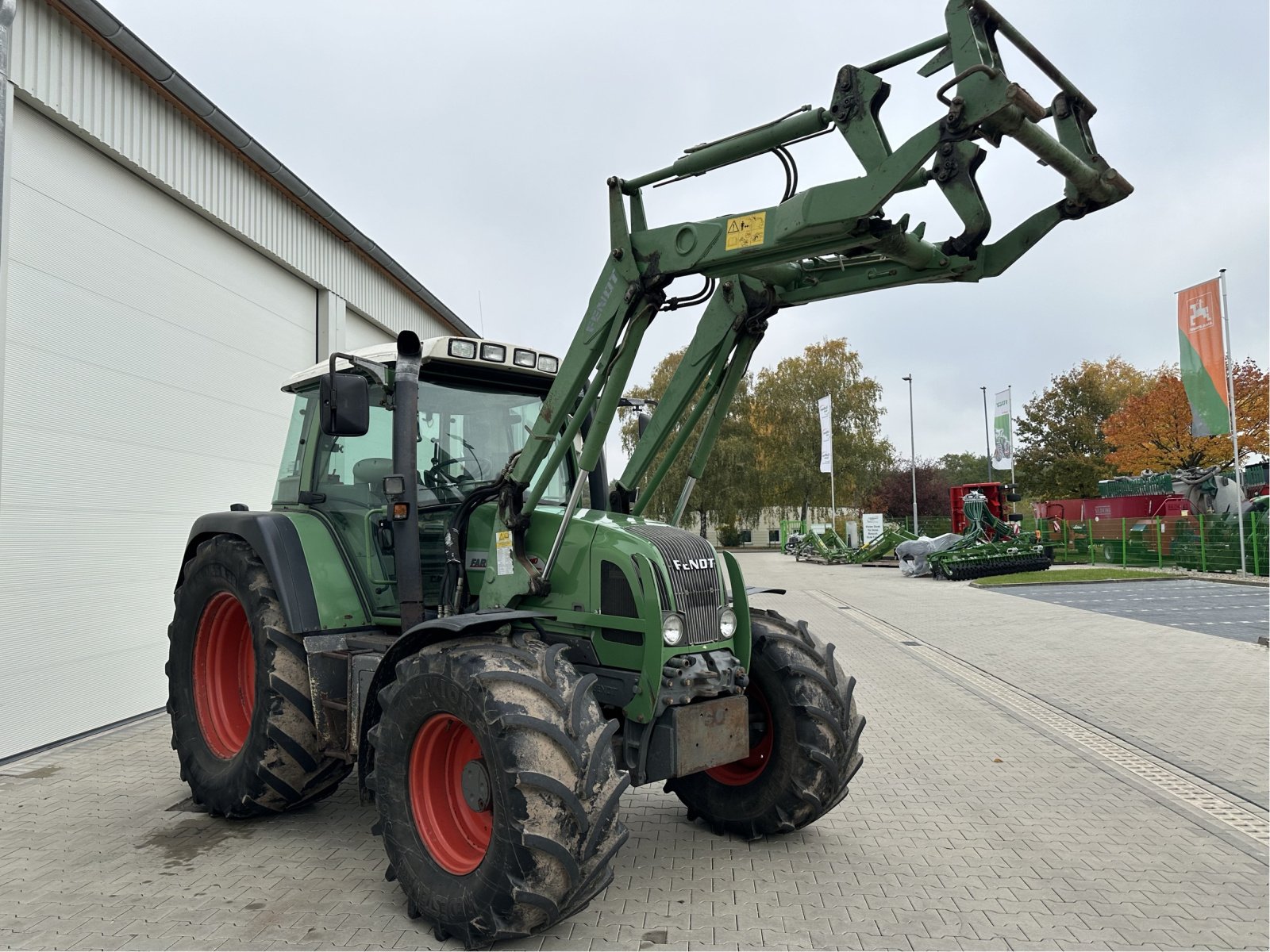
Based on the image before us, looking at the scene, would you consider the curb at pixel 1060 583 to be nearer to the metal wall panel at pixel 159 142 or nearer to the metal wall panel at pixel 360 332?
the metal wall panel at pixel 360 332

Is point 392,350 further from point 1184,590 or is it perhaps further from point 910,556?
point 910,556

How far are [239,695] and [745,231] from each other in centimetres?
407

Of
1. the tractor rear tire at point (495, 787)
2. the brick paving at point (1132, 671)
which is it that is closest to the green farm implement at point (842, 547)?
the brick paving at point (1132, 671)

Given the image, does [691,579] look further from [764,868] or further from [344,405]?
[344,405]

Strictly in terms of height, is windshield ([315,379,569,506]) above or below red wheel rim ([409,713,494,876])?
above

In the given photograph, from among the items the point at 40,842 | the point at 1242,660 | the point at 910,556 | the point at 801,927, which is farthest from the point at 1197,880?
the point at 910,556

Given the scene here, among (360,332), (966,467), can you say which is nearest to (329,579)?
(360,332)

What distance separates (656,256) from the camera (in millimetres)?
3967

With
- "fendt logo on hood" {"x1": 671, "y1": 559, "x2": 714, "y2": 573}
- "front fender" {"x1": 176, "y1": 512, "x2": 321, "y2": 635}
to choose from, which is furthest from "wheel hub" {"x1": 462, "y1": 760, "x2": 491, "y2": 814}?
"front fender" {"x1": 176, "y1": 512, "x2": 321, "y2": 635}

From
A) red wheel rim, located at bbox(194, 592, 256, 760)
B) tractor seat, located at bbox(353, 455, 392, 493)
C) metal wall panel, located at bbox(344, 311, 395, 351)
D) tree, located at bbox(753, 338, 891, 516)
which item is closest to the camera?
tractor seat, located at bbox(353, 455, 392, 493)

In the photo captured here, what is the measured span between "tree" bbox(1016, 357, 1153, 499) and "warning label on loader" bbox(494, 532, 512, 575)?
42462 mm

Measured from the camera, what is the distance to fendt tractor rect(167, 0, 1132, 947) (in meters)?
3.29

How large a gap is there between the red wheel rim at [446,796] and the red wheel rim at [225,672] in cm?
206

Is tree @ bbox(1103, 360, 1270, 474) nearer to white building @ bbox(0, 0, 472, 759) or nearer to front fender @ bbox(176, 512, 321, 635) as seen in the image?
white building @ bbox(0, 0, 472, 759)
